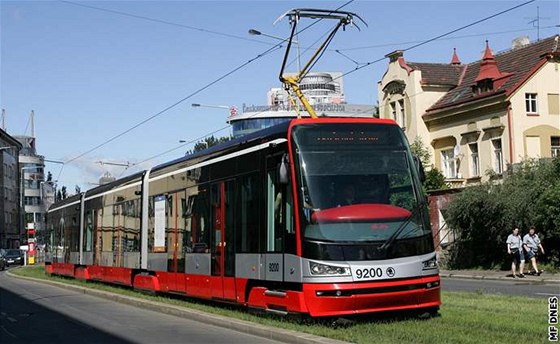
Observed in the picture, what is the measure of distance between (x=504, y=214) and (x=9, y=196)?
303 ft

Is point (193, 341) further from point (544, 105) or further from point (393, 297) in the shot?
point (544, 105)

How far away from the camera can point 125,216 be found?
21.4 m

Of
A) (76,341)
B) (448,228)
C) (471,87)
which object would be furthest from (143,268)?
(471,87)

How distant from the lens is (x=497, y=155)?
39.5 meters

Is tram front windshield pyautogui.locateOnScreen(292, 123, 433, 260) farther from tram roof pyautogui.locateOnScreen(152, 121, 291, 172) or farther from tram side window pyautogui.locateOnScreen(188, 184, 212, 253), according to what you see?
tram side window pyautogui.locateOnScreen(188, 184, 212, 253)

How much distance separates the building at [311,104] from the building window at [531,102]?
56482mm

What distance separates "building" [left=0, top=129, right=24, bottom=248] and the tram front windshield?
309 feet

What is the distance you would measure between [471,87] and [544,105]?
16.3 ft

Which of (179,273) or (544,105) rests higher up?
(544,105)

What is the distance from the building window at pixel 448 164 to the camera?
43094 mm

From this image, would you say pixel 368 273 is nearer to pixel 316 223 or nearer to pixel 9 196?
pixel 316 223

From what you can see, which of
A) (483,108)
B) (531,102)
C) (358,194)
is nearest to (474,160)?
(483,108)

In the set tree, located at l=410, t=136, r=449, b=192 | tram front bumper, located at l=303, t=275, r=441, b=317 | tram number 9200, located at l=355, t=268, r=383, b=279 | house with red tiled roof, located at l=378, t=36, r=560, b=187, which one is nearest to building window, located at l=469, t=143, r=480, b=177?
house with red tiled roof, located at l=378, t=36, r=560, b=187

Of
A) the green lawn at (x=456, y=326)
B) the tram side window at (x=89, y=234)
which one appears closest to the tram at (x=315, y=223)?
the green lawn at (x=456, y=326)
